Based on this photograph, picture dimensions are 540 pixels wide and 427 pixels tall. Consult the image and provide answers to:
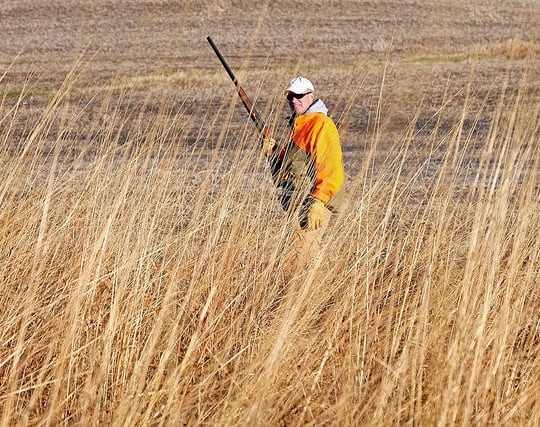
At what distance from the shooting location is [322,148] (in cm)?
496

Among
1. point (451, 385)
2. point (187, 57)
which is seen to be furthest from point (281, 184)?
point (187, 57)

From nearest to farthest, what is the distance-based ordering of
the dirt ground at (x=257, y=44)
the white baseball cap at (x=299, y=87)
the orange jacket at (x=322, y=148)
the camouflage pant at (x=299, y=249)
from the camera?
the camouflage pant at (x=299, y=249)
the orange jacket at (x=322, y=148)
the white baseball cap at (x=299, y=87)
the dirt ground at (x=257, y=44)

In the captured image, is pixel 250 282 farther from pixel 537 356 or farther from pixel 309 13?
pixel 309 13

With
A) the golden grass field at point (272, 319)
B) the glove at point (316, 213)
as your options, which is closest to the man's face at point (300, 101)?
the glove at point (316, 213)

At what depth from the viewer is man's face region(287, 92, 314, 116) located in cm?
509

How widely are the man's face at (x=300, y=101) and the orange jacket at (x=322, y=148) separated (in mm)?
65

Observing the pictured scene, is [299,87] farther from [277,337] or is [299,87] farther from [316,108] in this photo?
[277,337]

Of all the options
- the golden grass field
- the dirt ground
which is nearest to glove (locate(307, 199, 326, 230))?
the golden grass field

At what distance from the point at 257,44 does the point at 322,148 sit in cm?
2591

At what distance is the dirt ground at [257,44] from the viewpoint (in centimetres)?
1944

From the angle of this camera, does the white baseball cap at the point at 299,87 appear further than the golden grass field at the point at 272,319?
Yes

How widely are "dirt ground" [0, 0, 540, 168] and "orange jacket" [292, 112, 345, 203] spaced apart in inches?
419

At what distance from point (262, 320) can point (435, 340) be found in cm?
55

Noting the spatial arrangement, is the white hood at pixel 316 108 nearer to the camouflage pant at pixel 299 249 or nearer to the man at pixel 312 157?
the man at pixel 312 157
